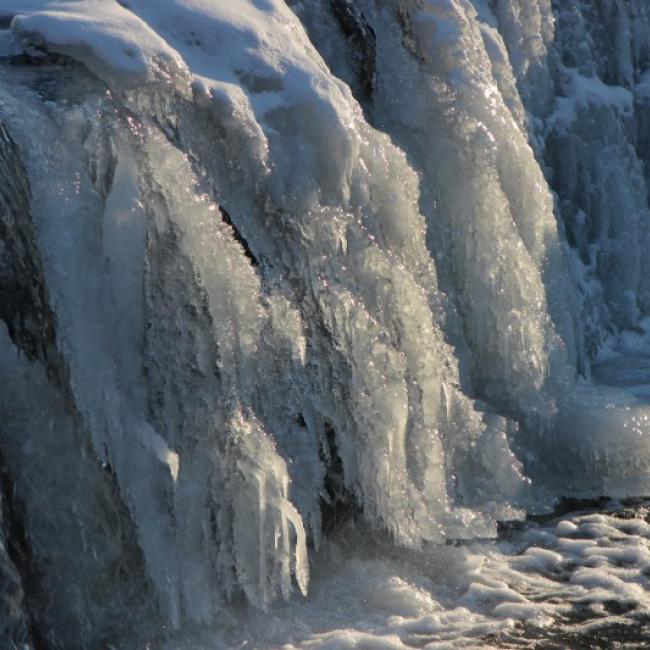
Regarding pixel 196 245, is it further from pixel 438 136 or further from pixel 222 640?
pixel 438 136

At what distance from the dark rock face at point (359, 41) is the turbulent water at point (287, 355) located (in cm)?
1

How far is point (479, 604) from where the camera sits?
424 cm

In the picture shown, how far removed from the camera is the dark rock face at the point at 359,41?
5.66 meters

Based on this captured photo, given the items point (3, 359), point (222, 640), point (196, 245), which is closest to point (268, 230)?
point (196, 245)

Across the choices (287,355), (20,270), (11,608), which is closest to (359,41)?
(287,355)

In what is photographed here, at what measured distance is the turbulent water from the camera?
3.77 metres

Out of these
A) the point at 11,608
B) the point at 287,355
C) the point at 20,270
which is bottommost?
the point at 11,608

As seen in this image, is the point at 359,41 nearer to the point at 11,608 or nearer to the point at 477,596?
the point at 477,596

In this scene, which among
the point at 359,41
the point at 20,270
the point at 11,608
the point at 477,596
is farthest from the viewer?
the point at 359,41

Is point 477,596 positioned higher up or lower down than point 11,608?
lower down

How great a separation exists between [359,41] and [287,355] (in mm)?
1882

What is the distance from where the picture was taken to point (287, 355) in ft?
14.3

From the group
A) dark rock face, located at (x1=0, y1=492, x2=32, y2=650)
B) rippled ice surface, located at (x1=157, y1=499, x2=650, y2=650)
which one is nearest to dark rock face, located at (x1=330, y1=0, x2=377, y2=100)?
rippled ice surface, located at (x1=157, y1=499, x2=650, y2=650)

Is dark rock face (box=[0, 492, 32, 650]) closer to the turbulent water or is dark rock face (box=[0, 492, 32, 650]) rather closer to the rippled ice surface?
the turbulent water
